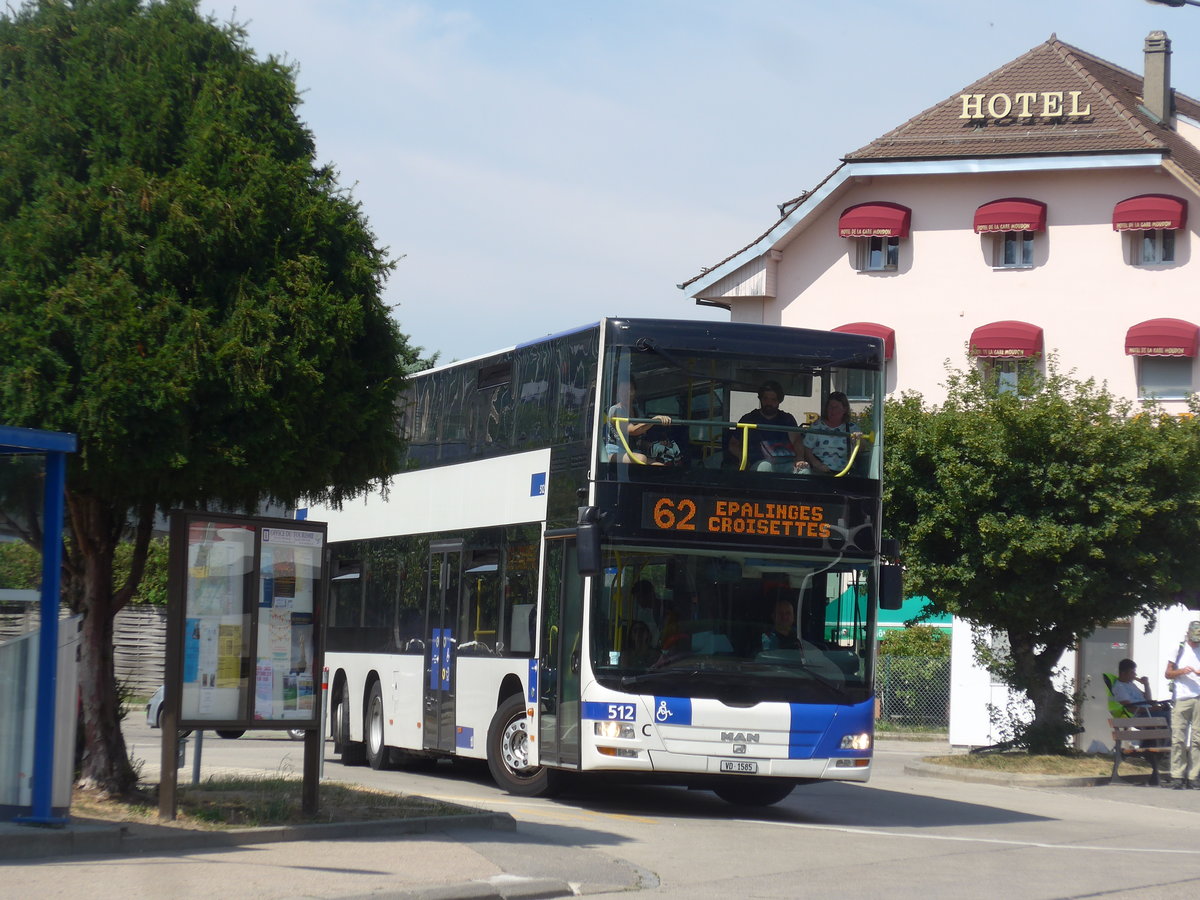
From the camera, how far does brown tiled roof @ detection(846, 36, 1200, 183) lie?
127 feet

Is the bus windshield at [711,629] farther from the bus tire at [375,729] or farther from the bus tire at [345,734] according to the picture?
the bus tire at [345,734]

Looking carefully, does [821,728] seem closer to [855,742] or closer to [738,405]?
[855,742]

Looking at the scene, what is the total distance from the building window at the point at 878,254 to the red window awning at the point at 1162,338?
6242mm

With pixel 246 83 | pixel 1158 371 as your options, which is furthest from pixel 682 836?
pixel 1158 371

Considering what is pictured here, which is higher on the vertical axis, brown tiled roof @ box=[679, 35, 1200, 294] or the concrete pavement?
brown tiled roof @ box=[679, 35, 1200, 294]

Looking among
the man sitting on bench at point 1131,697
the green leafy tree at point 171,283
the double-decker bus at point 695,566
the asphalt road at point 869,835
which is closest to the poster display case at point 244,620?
the green leafy tree at point 171,283

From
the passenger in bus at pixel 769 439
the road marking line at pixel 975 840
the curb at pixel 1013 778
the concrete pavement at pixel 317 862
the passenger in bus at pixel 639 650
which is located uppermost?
the passenger in bus at pixel 769 439

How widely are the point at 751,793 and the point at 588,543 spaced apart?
14.2ft

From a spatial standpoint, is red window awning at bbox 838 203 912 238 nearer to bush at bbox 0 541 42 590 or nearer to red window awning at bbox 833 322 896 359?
red window awning at bbox 833 322 896 359

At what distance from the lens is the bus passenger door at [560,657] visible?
46.8ft

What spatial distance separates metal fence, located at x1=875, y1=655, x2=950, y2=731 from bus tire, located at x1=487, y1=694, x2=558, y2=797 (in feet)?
59.8

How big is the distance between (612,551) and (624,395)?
1.38 metres

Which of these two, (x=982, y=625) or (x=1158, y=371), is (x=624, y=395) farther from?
(x=1158, y=371)

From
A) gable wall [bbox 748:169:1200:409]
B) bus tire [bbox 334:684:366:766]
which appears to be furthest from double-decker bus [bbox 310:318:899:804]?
gable wall [bbox 748:169:1200:409]
